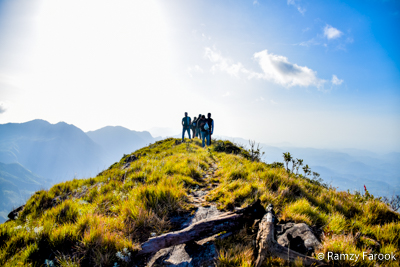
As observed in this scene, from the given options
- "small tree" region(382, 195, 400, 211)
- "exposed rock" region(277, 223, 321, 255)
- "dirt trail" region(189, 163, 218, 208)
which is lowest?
"small tree" region(382, 195, 400, 211)

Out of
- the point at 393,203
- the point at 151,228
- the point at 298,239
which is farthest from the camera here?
the point at 393,203

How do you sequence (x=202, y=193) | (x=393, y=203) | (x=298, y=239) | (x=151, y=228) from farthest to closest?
1. (x=393, y=203)
2. (x=202, y=193)
3. (x=151, y=228)
4. (x=298, y=239)

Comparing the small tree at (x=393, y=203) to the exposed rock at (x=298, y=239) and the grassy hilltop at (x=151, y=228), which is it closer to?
the grassy hilltop at (x=151, y=228)

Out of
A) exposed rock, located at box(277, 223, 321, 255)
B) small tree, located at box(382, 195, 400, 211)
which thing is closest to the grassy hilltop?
exposed rock, located at box(277, 223, 321, 255)

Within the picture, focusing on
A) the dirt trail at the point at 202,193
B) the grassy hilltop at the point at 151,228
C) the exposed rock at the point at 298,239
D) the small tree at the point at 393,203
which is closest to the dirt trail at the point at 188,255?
the grassy hilltop at the point at 151,228

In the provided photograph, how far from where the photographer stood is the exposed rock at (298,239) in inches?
98.9

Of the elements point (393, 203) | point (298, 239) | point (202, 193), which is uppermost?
point (298, 239)

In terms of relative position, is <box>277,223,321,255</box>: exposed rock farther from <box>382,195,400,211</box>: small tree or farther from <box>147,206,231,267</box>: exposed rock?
<box>382,195,400,211</box>: small tree

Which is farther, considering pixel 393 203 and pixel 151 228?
pixel 393 203

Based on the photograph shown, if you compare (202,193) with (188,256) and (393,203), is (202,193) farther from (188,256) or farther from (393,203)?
(393,203)

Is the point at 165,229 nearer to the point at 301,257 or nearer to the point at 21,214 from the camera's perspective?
the point at 301,257

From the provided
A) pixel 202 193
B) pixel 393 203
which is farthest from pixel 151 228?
pixel 393 203

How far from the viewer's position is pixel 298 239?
8.77ft

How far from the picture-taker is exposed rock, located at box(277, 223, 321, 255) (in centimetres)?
251
